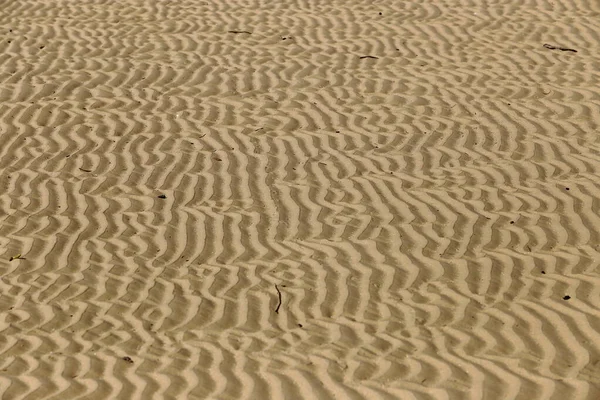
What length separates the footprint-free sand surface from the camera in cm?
554

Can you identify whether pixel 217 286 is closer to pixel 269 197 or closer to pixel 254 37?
pixel 269 197

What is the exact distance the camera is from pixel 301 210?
764 cm

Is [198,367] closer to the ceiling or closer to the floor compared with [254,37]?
closer to the ceiling

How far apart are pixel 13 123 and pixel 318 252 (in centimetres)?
410

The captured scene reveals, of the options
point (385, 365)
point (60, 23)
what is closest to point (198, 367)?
point (385, 365)

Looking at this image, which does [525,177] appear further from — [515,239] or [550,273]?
[550,273]

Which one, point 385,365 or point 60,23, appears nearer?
point 385,365

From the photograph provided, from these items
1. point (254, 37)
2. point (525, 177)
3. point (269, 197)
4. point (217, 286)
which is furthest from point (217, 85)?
point (217, 286)

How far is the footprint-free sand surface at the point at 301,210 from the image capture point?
5543 mm

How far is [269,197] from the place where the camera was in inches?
311

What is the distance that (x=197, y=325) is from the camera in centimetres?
603

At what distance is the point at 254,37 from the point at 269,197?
5039 mm

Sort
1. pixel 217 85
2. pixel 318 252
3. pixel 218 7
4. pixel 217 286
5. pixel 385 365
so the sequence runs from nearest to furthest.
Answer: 1. pixel 385 365
2. pixel 217 286
3. pixel 318 252
4. pixel 217 85
5. pixel 218 7

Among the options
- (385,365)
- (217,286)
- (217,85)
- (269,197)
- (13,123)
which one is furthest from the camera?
(217,85)
